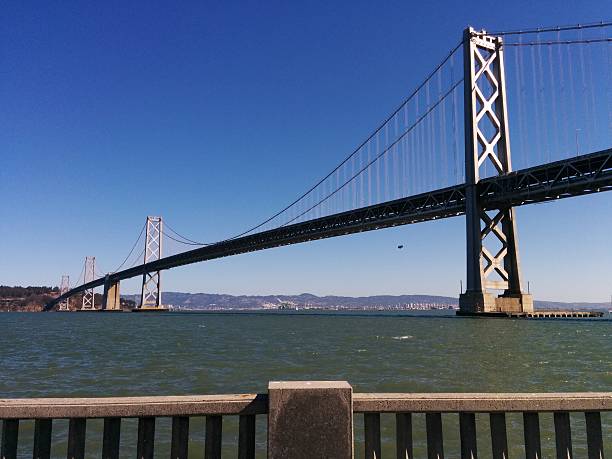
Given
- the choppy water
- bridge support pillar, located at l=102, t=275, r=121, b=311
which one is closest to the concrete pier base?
the choppy water

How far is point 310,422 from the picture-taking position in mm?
2992

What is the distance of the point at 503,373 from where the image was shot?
1359 cm

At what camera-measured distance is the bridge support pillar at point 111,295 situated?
11025 cm

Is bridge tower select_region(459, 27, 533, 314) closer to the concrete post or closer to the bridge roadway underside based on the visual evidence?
the bridge roadway underside

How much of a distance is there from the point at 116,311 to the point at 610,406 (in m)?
117

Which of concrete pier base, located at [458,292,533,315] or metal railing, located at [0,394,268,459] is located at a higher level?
concrete pier base, located at [458,292,533,315]

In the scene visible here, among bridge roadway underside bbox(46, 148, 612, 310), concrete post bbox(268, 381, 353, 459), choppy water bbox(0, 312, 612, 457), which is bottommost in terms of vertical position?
choppy water bbox(0, 312, 612, 457)

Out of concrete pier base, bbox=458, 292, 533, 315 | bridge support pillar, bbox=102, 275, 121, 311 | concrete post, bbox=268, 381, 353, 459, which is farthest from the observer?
bridge support pillar, bbox=102, 275, 121, 311

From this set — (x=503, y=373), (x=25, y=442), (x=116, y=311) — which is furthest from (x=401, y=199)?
(x=116, y=311)

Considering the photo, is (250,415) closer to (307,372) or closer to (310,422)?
(310,422)

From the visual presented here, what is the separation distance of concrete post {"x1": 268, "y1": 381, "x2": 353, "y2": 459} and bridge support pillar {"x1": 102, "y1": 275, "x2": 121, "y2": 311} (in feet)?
378

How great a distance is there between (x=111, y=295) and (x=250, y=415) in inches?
4582

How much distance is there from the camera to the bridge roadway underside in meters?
45.7

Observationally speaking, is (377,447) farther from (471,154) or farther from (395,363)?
(471,154)
